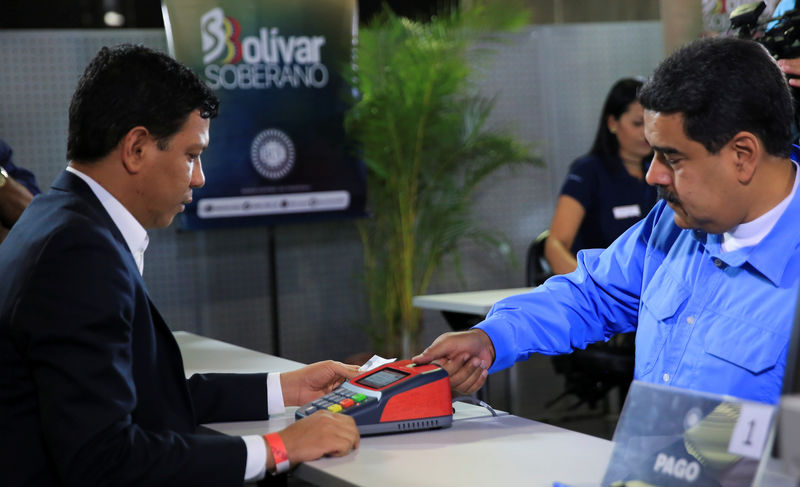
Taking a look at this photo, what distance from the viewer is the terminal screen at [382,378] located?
1.73 metres

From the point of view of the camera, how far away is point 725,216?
62.5 inches

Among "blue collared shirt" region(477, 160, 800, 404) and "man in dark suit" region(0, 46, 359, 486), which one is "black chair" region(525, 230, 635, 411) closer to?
"blue collared shirt" region(477, 160, 800, 404)

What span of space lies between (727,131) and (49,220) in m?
1.11

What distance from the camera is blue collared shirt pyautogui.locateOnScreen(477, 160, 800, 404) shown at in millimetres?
1566

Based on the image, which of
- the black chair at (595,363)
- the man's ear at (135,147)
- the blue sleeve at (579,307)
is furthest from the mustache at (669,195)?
the black chair at (595,363)

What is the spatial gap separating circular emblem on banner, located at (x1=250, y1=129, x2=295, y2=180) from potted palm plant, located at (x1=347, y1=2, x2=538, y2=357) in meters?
0.45

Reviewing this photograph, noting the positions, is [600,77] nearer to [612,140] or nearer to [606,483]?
[612,140]

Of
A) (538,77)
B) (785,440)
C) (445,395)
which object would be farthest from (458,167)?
(785,440)

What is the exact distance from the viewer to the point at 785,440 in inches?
31.5

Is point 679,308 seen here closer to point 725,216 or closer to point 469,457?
point 725,216

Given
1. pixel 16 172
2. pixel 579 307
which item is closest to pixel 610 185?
pixel 579 307

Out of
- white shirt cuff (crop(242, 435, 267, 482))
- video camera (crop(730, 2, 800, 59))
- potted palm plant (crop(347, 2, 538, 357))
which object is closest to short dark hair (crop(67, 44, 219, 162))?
white shirt cuff (crop(242, 435, 267, 482))

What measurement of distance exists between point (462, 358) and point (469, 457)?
0.37 m

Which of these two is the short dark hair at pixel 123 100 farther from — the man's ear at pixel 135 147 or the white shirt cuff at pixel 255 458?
the white shirt cuff at pixel 255 458
